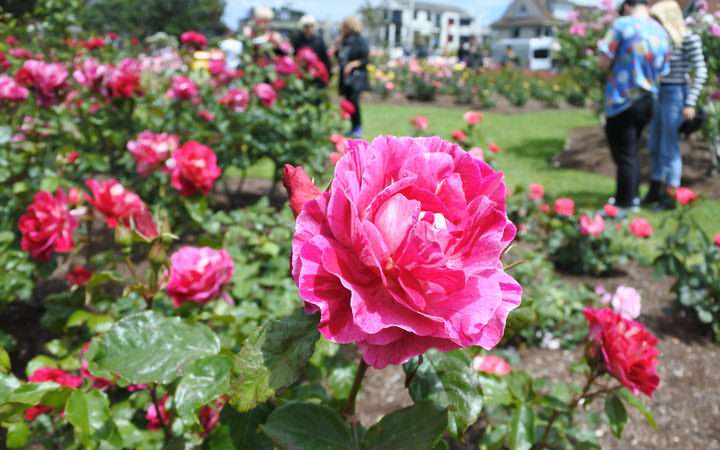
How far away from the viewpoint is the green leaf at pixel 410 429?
0.52 m

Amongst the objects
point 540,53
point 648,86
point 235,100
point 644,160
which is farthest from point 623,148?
point 540,53

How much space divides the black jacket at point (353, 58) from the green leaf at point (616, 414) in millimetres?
5348

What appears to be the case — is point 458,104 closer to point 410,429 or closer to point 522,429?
point 522,429

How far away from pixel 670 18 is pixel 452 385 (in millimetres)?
3981

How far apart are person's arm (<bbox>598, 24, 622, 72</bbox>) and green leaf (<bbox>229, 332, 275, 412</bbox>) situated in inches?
143

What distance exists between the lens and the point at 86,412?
0.72 meters

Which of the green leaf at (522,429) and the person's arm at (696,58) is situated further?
the person's arm at (696,58)

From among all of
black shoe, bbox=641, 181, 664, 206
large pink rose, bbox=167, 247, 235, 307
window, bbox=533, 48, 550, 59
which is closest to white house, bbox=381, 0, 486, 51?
window, bbox=533, 48, 550, 59

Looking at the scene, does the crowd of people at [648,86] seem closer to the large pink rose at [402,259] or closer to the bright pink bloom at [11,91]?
the large pink rose at [402,259]

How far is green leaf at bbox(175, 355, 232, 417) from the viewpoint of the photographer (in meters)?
0.66

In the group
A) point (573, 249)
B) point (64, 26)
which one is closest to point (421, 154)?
point (573, 249)

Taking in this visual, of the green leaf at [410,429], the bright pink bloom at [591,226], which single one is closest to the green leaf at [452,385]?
the green leaf at [410,429]

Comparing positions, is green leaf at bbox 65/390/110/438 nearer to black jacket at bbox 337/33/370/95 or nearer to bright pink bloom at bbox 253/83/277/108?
bright pink bloom at bbox 253/83/277/108

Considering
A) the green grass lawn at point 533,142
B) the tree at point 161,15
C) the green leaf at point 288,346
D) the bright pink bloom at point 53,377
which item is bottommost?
the green grass lawn at point 533,142
